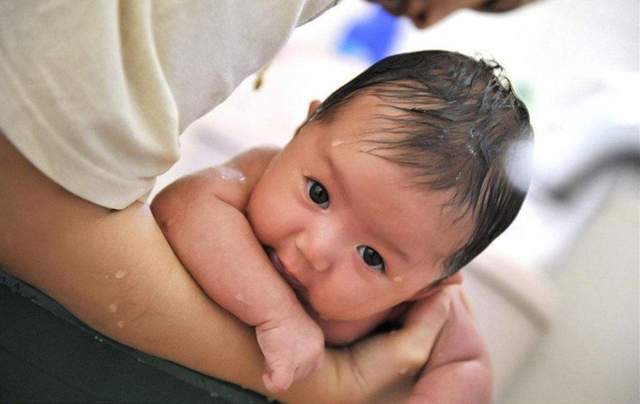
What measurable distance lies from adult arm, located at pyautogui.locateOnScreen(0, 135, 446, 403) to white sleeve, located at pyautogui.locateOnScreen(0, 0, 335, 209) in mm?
25

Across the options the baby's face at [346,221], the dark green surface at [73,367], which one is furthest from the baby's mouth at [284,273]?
the dark green surface at [73,367]

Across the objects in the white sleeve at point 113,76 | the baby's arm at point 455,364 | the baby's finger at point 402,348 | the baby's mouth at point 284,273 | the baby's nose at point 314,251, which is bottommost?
the baby's arm at point 455,364

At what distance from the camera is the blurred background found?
34.4 inches

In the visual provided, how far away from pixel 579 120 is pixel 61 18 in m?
0.98

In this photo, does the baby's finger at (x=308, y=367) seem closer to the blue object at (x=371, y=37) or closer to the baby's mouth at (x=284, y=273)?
the baby's mouth at (x=284, y=273)

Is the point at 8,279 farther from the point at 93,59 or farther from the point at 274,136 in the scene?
the point at 274,136

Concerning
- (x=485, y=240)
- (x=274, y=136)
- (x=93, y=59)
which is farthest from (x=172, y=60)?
(x=274, y=136)

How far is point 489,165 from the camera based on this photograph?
640 mm

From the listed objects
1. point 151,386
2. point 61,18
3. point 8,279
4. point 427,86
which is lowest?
point 151,386

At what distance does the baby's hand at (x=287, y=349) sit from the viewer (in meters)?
0.59

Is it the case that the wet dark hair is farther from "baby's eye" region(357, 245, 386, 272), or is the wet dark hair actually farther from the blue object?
the blue object

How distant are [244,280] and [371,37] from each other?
55.3 inches

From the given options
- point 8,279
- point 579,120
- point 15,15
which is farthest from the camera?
point 579,120

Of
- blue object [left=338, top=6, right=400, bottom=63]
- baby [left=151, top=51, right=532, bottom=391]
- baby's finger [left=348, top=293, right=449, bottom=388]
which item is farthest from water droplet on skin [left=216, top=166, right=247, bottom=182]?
blue object [left=338, top=6, right=400, bottom=63]
